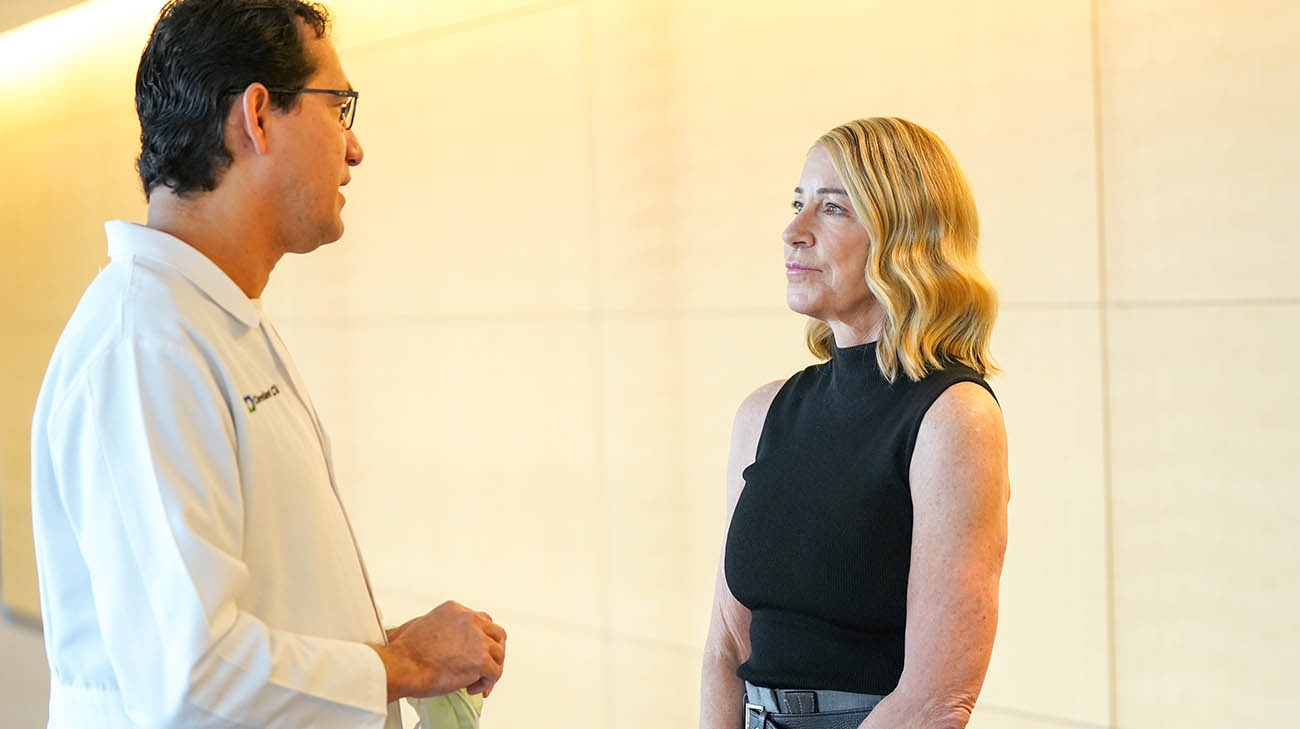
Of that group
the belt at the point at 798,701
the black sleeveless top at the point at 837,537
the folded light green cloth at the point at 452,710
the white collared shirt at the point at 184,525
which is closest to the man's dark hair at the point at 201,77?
→ the white collared shirt at the point at 184,525

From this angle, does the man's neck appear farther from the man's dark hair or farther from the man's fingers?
the man's fingers

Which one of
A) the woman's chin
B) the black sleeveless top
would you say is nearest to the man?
the black sleeveless top

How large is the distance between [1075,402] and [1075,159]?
1.77 feet

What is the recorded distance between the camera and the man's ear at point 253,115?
1.52 m

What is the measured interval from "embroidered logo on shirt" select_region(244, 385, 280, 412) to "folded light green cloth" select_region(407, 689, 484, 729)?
524 mm

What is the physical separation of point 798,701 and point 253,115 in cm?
115

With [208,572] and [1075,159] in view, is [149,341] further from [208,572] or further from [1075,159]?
[1075,159]

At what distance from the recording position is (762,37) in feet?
10.5

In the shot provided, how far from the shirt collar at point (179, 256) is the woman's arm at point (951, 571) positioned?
97 cm

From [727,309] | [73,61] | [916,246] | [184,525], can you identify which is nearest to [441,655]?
[184,525]

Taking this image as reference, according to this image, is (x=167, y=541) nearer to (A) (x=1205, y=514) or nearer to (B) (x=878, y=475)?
(B) (x=878, y=475)

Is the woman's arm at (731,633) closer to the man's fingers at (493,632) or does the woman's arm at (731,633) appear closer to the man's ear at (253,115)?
the man's fingers at (493,632)

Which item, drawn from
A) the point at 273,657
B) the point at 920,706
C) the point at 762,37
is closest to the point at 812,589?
the point at 920,706

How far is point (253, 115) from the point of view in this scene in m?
1.52
